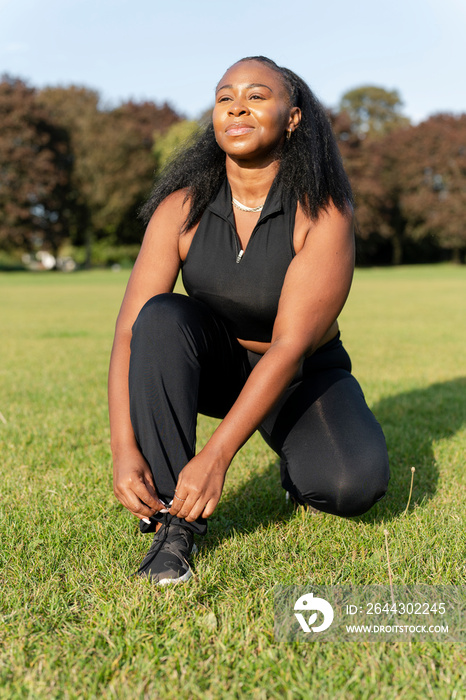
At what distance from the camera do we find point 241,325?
2.80 m

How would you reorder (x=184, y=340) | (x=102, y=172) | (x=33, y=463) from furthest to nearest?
(x=102, y=172) → (x=33, y=463) → (x=184, y=340)

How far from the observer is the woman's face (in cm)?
256

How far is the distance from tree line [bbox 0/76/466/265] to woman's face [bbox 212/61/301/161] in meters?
35.9

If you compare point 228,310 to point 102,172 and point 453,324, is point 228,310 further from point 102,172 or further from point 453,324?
point 102,172

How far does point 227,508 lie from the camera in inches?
120

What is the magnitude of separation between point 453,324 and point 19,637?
11.1 meters

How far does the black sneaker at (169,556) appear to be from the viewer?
7.23 ft

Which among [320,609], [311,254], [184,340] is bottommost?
[320,609]

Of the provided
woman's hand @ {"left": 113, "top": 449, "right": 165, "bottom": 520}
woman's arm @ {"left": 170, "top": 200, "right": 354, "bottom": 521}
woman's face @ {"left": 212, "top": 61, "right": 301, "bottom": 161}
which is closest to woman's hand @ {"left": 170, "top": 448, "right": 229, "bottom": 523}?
woman's arm @ {"left": 170, "top": 200, "right": 354, "bottom": 521}

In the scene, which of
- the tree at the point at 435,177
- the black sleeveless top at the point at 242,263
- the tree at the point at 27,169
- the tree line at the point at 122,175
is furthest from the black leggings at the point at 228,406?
the tree at the point at 435,177

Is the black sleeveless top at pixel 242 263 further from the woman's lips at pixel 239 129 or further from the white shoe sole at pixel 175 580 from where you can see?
the white shoe sole at pixel 175 580

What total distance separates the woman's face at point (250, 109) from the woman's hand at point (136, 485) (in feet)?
4.19

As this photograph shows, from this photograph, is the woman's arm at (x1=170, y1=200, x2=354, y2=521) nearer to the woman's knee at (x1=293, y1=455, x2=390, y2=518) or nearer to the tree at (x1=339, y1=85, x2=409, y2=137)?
the woman's knee at (x1=293, y1=455, x2=390, y2=518)

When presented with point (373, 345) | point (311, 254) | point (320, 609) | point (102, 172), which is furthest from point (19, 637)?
point (102, 172)
